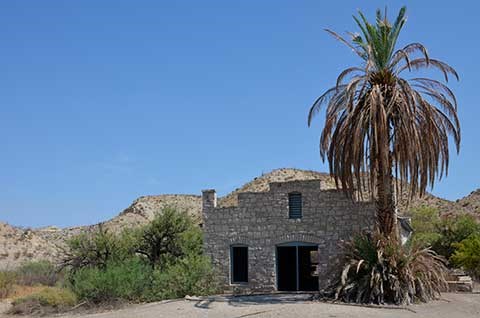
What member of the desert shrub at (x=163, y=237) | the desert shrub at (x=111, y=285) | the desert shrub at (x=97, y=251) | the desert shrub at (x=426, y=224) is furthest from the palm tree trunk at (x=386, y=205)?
the desert shrub at (x=97, y=251)

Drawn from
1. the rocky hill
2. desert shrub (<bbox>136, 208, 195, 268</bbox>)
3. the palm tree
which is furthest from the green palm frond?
the rocky hill

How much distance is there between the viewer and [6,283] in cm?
2966

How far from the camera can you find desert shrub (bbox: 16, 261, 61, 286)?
32344 millimetres

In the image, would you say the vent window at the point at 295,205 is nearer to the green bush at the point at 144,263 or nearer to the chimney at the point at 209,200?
the chimney at the point at 209,200

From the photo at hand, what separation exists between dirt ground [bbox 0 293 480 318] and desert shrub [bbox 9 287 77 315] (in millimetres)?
1873

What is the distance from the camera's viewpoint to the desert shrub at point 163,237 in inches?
1134

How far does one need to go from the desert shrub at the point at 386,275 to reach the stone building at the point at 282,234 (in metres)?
3.39

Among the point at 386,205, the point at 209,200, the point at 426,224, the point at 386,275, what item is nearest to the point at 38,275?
the point at 209,200

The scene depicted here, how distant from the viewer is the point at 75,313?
2158 centimetres

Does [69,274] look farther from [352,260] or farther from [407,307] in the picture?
[407,307]

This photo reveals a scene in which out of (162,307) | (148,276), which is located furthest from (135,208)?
(162,307)

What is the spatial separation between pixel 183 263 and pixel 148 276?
67.1 inches

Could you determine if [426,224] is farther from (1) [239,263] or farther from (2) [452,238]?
(1) [239,263]

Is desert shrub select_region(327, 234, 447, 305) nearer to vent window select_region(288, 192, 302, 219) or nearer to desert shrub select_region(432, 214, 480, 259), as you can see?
vent window select_region(288, 192, 302, 219)
